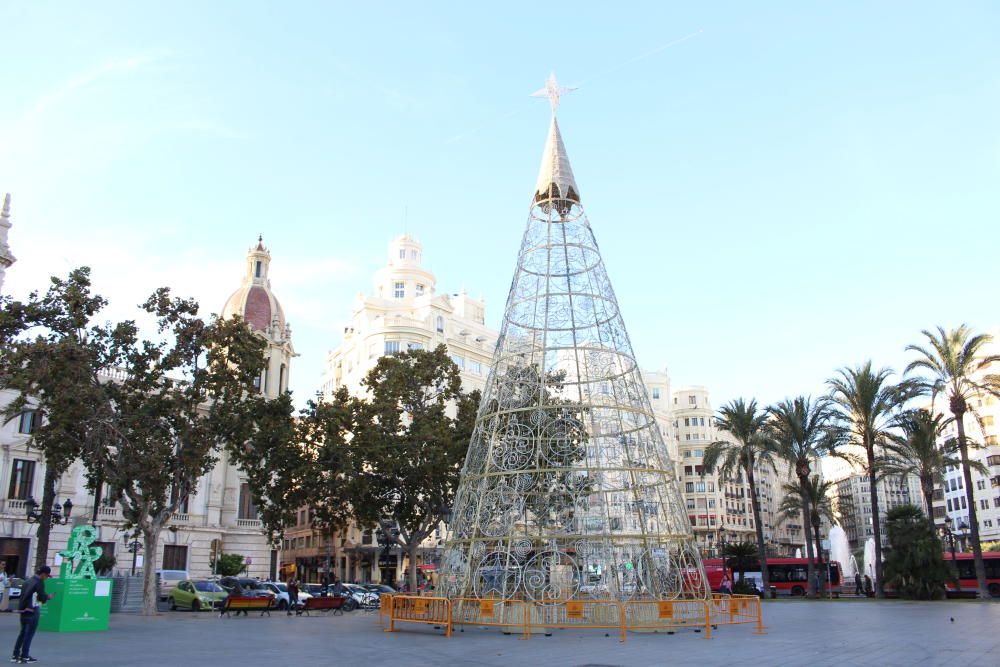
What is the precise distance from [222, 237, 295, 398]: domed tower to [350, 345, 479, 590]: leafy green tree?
22123mm

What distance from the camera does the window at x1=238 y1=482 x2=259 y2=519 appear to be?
50.9 m

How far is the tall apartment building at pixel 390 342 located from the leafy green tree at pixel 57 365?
32638mm

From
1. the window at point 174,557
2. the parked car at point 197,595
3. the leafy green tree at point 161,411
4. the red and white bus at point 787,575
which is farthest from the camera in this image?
the red and white bus at point 787,575

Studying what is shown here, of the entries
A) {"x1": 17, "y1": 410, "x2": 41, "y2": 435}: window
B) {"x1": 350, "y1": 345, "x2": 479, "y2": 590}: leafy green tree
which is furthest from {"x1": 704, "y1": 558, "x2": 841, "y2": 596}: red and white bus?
{"x1": 17, "y1": 410, "x2": 41, "y2": 435}: window

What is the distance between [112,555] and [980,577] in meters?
43.0

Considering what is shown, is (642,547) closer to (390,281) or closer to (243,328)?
(243,328)

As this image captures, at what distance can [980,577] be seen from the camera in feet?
109

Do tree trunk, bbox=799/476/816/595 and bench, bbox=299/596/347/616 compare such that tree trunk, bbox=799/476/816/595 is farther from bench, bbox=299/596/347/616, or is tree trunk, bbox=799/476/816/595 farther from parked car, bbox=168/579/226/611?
parked car, bbox=168/579/226/611

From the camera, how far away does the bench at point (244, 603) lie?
27734 millimetres

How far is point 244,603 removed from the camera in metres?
28.2

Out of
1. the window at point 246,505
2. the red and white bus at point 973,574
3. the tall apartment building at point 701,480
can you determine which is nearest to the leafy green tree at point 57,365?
the window at point 246,505

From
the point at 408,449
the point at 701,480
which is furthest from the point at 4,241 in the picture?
the point at 701,480

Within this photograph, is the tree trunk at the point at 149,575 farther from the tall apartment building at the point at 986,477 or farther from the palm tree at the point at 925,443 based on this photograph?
the tall apartment building at the point at 986,477

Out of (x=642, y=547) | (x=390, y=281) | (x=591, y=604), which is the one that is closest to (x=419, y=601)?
(x=591, y=604)
